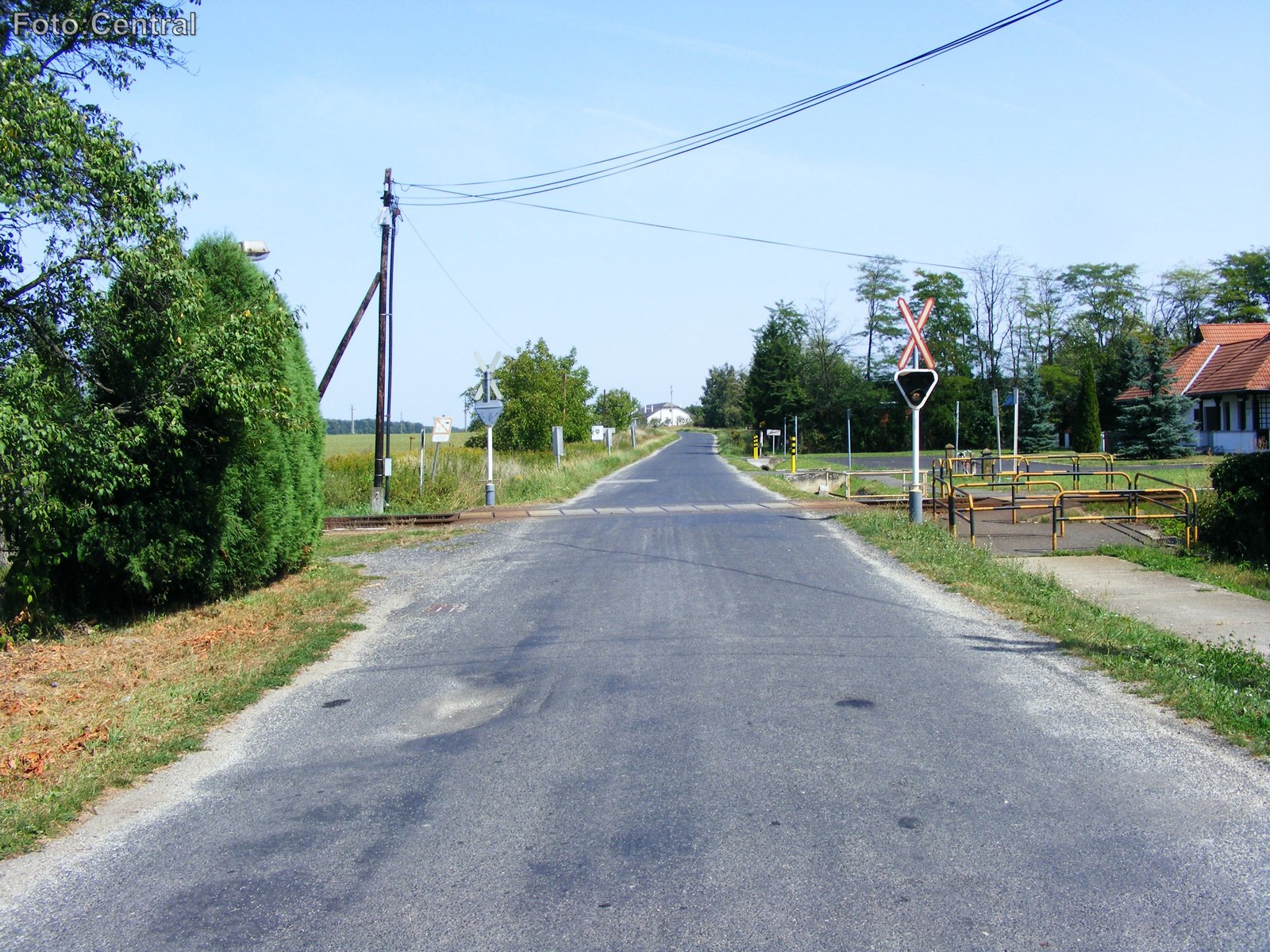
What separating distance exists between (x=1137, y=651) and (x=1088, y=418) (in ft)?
176

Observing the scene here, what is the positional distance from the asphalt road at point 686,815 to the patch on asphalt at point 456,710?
32 mm

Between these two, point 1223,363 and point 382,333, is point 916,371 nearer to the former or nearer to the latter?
point 382,333

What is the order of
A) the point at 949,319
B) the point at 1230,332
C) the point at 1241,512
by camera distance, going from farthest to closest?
the point at 949,319 → the point at 1230,332 → the point at 1241,512

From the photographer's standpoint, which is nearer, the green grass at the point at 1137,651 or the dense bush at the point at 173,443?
the green grass at the point at 1137,651

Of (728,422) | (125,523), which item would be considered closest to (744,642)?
(125,523)

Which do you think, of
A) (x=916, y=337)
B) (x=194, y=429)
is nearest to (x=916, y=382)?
(x=916, y=337)

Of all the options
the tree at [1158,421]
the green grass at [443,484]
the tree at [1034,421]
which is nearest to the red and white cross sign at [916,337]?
the green grass at [443,484]

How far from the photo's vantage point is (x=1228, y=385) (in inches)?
1764

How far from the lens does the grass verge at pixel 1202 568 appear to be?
1094cm

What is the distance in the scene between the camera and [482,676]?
7.25 metres

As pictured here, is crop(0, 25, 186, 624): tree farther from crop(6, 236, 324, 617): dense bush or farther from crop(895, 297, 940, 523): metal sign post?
crop(895, 297, 940, 523): metal sign post

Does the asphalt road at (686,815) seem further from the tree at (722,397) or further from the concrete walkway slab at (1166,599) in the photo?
the tree at (722,397)

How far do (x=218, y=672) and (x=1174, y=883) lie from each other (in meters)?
6.68

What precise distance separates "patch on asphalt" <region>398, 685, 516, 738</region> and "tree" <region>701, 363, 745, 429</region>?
5637 inches
